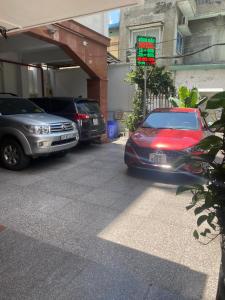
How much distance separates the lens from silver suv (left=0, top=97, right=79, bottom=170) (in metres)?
5.98

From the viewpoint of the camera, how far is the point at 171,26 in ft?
57.3

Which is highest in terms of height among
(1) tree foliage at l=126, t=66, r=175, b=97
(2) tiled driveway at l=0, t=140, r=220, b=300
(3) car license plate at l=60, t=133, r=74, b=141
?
(1) tree foliage at l=126, t=66, r=175, b=97

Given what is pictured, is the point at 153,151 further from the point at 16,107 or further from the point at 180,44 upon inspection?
the point at 180,44

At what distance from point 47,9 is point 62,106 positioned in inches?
169

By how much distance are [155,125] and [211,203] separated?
4.77 meters

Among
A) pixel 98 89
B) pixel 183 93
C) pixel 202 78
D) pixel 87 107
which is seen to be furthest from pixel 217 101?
pixel 202 78

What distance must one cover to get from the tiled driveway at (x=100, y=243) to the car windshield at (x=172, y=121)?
1.45 meters

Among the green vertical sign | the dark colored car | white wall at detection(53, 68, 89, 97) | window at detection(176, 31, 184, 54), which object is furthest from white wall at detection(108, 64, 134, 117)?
window at detection(176, 31, 184, 54)

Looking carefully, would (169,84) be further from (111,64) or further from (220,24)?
(220,24)

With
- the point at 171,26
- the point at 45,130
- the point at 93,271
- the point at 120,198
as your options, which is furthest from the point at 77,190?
the point at 171,26

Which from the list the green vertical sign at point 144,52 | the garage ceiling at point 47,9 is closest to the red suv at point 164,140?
the garage ceiling at point 47,9

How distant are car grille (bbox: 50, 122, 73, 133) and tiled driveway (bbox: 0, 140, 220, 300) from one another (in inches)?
54.9

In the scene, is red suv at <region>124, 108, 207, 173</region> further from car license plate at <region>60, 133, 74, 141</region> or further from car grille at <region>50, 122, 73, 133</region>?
car grille at <region>50, 122, 73, 133</region>

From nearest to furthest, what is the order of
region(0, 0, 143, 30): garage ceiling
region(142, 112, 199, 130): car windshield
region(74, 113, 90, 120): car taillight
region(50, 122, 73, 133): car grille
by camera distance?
region(0, 0, 143, 30): garage ceiling, region(142, 112, 199, 130): car windshield, region(50, 122, 73, 133): car grille, region(74, 113, 90, 120): car taillight
